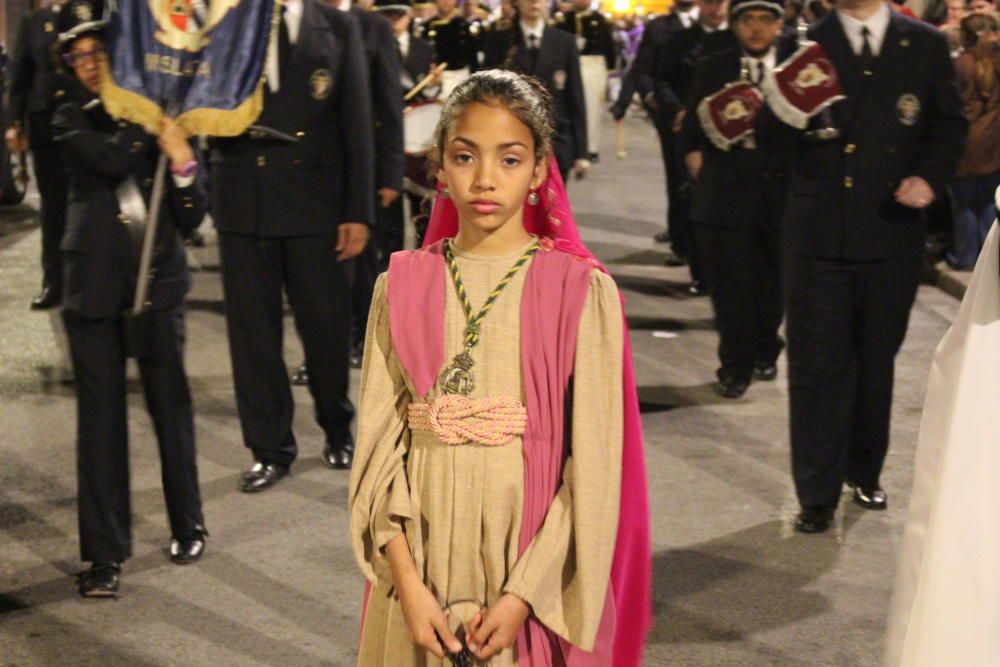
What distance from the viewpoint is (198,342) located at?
9.12 meters

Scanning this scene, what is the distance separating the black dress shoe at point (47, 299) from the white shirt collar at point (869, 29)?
6142 millimetres

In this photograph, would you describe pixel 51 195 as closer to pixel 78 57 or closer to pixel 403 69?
pixel 403 69

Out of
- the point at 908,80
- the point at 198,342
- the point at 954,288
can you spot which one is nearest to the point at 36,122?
the point at 198,342

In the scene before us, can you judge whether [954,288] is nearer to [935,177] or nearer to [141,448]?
[935,177]

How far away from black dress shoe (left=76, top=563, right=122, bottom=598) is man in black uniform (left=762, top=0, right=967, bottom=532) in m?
2.68

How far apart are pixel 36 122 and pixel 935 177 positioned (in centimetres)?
554

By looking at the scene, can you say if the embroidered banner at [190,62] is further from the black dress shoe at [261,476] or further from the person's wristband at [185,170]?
the black dress shoe at [261,476]

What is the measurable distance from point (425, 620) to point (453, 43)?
961 cm

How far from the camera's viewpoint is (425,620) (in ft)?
9.53

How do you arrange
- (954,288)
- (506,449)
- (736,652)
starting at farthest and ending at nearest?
(954,288) < (736,652) < (506,449)

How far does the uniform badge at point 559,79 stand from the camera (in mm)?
9344

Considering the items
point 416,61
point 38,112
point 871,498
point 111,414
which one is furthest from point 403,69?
point 111,414

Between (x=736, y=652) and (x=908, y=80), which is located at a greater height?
(x=908, y=80)

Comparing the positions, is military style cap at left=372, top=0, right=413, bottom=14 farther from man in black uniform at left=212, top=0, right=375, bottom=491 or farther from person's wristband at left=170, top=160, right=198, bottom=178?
person's wristband at left=170, top=160, right=198, bottom=178
